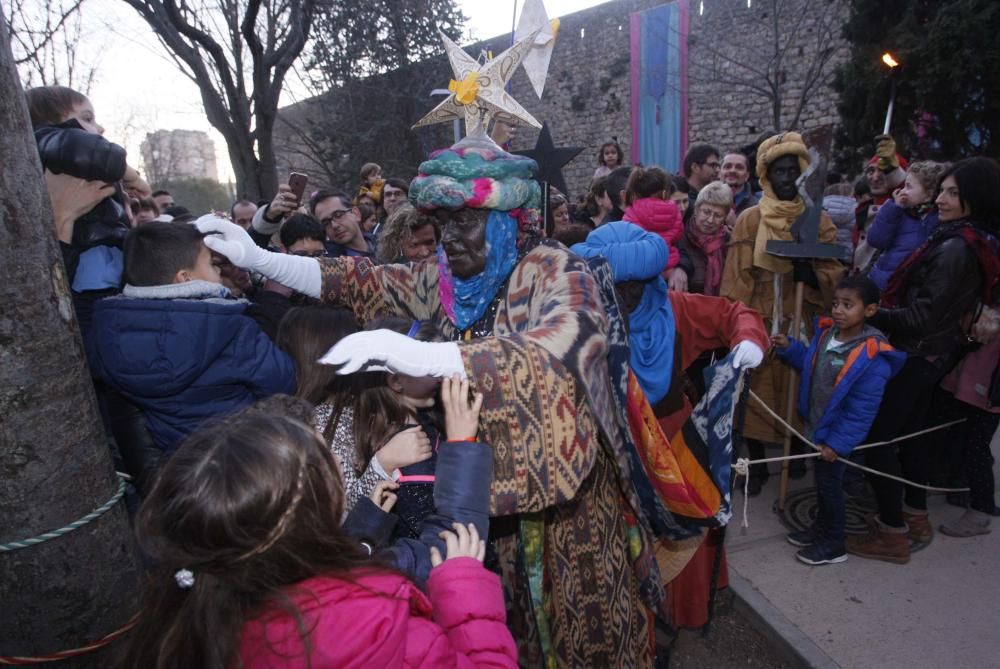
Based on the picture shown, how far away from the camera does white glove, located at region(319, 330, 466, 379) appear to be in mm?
1236

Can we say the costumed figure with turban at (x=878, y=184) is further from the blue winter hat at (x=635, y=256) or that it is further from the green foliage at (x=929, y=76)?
the green foliage at (x=929, y=76)

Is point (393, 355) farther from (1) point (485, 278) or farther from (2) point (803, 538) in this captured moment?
(2) point (803, 538)

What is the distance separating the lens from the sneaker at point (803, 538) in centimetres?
354

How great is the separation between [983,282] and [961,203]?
0.45 meters

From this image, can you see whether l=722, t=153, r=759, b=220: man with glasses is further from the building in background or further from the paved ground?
the building in background

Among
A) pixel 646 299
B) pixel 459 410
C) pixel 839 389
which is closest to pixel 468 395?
pixel 459 410

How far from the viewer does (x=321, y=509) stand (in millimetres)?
1197

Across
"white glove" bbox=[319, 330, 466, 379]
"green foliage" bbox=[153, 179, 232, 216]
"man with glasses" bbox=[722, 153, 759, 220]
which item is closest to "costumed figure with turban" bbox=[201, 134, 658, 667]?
"white glove" bbox=[319, 330, 466, 379]

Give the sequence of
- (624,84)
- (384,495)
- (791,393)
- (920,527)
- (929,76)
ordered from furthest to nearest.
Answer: (624,84) < (929,76) < (791,393) < (920,527) < (384,495)

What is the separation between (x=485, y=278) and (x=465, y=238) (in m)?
0.14

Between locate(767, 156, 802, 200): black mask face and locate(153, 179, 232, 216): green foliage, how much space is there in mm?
32288

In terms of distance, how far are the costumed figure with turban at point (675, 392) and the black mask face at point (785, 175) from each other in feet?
5.25

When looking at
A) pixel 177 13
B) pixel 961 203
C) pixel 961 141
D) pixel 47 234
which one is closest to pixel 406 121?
pixel 177 13

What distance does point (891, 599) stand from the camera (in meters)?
3.05
